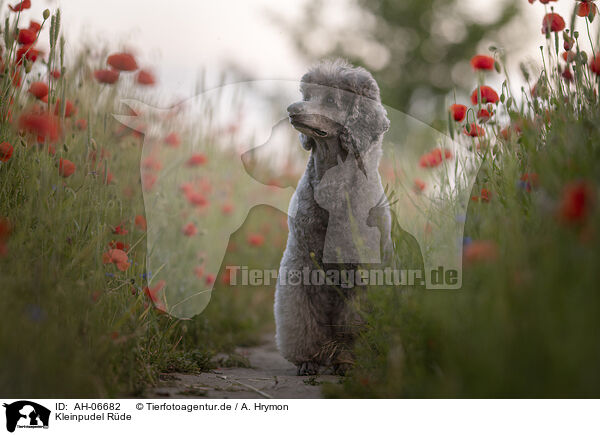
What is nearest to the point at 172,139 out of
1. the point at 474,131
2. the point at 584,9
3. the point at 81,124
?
the point at 81,124

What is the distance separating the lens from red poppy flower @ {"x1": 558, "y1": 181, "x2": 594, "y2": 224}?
4.58 feet

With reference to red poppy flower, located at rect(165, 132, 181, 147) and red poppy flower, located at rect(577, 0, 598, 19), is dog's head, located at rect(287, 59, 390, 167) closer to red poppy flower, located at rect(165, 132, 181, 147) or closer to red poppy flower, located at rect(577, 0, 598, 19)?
red poppy flower, located at rect(577, 0, 598, 19)

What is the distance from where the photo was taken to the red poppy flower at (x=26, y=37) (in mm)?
2697

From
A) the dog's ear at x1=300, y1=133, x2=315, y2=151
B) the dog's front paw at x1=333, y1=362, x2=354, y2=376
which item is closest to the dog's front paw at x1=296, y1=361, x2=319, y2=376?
the dog's front paw at x1=333, y1=362, x2=354, y2=376

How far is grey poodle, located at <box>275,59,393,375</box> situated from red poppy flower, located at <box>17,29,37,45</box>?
1.52 m

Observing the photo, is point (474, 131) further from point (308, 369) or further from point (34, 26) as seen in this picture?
point (34, 26)

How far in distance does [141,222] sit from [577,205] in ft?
8.59

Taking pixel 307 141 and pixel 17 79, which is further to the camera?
pixel 307 141

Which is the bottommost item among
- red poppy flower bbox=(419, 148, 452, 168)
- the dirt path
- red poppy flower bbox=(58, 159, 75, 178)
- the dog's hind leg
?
the dirt path

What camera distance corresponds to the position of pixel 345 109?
10.4ft

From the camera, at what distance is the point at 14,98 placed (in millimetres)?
3113
